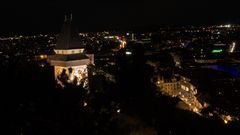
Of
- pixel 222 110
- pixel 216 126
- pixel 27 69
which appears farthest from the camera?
pixel 222 110

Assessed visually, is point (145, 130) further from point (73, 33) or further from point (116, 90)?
point (73, 33)

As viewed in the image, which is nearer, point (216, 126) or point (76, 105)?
point (76, 105)

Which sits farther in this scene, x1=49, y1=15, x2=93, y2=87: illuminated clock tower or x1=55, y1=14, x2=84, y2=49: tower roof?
x1=55, y1=14, x2=84, y2=49: tower roof

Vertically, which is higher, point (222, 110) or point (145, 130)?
point (145, 130)

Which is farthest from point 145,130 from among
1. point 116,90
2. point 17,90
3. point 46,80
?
point 17,90

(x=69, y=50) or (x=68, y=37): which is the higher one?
(x=68, y=37)

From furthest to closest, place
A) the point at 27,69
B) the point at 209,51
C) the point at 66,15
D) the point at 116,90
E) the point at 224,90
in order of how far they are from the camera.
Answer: the point at 209,51 < the point at 224,90 < the point at 66,15 < the point at 116,90 < the point at 27,69

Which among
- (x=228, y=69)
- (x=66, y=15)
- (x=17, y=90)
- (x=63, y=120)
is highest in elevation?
(x=66, y=15)

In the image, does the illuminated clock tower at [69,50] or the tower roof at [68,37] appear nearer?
the illuminated clock tower at [69,50]
